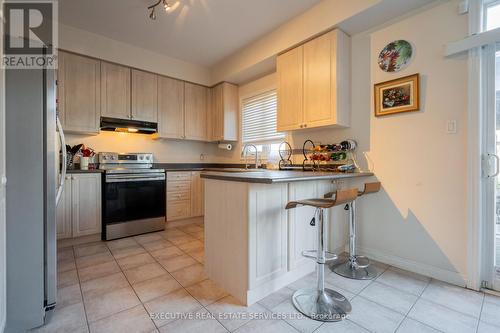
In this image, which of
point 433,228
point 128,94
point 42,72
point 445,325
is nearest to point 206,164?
point 128,94

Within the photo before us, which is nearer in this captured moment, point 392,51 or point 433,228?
point 433,228

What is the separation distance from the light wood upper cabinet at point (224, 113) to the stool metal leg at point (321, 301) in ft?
9.37

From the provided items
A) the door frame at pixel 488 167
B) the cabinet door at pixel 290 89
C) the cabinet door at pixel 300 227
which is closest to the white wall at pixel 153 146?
the cabinet door at pixel 290 89

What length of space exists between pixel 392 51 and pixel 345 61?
17.7 inches

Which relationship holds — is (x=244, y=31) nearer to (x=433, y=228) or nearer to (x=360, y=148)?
(x=360, y=148)

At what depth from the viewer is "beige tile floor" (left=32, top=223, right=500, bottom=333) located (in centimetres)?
141

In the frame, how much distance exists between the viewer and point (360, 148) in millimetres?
2572

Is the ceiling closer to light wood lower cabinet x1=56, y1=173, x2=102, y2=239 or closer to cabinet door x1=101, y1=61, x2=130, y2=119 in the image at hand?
cabinet door x1=101, y1=61, x2=130, y2=119

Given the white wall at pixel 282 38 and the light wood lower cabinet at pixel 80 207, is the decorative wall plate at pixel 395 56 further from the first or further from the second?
the light wood lower cabinet at pixel 80 207

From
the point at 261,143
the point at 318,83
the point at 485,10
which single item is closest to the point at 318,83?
the point at 318,83

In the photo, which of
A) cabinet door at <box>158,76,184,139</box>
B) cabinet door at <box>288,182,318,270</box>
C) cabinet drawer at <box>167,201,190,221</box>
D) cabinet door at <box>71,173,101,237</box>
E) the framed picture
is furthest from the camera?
cabinet door at <box>158,76,184,139</box>

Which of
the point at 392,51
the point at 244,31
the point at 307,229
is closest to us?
the point at 307,229

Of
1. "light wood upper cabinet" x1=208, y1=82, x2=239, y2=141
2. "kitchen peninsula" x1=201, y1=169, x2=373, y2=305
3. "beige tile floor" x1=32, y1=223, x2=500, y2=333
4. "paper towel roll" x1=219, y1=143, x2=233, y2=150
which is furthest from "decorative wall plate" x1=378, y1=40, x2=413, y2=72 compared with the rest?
"paper towel roll" x1=219, y1=143, x2=233, y2=150

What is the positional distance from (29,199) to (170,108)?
9.06ft
